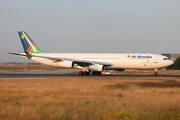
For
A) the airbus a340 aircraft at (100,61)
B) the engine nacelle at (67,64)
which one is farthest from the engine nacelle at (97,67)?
the engine nacelle at (67,64)

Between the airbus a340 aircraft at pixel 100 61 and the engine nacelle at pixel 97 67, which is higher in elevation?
the airbus a340 aircraft at pixel 100 61

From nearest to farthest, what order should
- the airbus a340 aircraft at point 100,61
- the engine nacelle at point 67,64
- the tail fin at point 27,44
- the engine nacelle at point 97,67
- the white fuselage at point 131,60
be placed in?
the engine nacelle at point 97,67 → the engine nacelle at point 67,64 → the airbus a340 aircraft at point 100,61 → the white fuselage at point 131,60 → the tail fin at point 27,44

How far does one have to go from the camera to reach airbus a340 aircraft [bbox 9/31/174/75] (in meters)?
40.0

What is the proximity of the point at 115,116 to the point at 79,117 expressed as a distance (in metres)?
1.45

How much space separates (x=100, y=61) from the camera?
4228 cm

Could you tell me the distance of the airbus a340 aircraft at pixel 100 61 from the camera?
4000 centimetres

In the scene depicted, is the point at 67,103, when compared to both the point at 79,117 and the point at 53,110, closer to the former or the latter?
the point at 53,110

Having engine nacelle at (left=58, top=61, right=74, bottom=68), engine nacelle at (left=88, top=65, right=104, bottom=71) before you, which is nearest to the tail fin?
engine nacelle at (left=58, top=61, right=74, bottom=68)

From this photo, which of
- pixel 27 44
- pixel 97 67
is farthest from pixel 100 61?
pixel 27 44

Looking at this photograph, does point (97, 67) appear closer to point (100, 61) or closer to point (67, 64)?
point (100, 61)

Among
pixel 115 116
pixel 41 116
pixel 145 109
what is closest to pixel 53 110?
pixel 41 116

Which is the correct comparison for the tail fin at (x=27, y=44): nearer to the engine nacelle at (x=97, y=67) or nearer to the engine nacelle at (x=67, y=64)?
the engine nacelle at (x=67, y=64)

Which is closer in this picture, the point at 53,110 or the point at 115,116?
the point at 115,116

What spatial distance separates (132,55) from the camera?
136 ft
